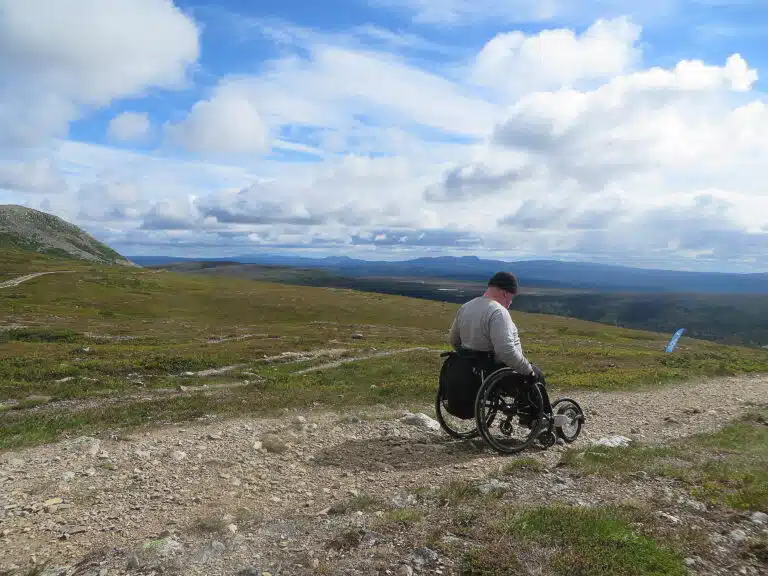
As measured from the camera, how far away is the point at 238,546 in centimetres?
615

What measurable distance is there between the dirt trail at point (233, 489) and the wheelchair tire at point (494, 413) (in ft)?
0.90

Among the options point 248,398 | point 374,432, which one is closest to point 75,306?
point 248,398

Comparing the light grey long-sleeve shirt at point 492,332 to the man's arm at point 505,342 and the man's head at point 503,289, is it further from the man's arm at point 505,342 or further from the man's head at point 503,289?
the man's head at point 503,289

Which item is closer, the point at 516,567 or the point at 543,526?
the point at 516,567

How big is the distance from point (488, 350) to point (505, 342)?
0.49m

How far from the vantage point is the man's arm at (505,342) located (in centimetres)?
957

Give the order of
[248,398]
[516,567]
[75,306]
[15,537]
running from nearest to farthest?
[516,567] < [15,537] < [248,398] < [75,306]

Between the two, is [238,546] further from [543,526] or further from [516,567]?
[543,526]

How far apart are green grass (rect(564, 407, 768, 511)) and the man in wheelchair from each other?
5.90ft

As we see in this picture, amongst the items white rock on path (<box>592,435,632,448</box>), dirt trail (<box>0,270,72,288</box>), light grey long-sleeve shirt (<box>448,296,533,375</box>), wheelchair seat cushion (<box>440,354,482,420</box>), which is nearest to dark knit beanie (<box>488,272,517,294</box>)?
light grey long-sleeve shirt (<box>448,296,533,375</box>)

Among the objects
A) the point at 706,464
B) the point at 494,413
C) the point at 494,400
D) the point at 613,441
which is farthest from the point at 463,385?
the point at 706,464

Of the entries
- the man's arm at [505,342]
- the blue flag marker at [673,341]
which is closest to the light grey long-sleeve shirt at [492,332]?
the man's arm at [505,342]

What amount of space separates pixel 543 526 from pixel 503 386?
3.96 meters

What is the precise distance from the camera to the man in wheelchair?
9633mm
